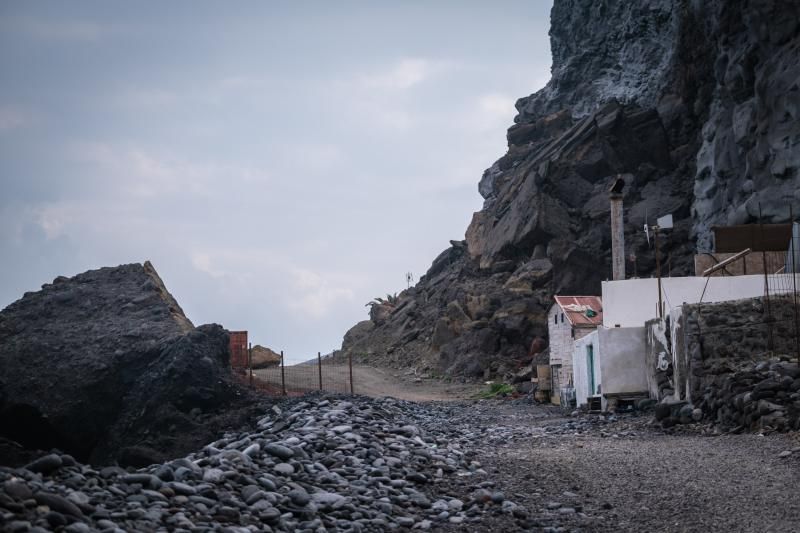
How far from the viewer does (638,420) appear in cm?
1994

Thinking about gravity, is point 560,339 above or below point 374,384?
above

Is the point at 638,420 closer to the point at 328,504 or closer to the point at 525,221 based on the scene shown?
the point at 328,504

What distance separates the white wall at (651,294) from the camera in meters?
28.0

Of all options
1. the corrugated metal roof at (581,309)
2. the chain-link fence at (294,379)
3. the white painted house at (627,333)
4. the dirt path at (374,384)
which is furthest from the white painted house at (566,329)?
the chain-link fence at (294,379)

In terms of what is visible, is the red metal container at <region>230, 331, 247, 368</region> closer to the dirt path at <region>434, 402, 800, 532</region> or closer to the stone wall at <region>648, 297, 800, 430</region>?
the dirt path at <region>434, 402, 800, 532</region>

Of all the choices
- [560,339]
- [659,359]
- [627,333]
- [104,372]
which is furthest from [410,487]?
[560,339]

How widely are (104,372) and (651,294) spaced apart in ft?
65.2

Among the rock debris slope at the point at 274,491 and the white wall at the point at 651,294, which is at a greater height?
the white wall at the point at 651,294

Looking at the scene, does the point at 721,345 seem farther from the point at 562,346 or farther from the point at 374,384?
the point at 374,384

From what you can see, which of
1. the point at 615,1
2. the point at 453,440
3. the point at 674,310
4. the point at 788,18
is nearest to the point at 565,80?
the point at 615,1

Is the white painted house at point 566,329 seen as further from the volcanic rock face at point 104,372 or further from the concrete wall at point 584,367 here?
the volcanic rock face at point 104,372

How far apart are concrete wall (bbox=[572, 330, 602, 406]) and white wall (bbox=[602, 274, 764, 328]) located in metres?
1.75

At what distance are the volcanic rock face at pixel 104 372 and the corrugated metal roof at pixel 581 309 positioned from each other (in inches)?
619

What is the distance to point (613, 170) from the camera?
6359cm
